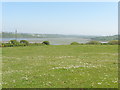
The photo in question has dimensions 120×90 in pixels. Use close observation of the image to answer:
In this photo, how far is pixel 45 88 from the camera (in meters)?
6.64

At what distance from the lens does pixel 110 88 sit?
259 inches

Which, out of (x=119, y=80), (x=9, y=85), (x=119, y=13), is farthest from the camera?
(x=119, y=80)

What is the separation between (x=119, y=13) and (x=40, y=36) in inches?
1808

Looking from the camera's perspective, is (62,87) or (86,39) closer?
(62,87)

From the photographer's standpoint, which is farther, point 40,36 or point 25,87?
point 40,36

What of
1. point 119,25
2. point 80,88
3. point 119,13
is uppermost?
point 119,13

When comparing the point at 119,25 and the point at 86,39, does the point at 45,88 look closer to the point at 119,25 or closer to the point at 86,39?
the point at 119,25

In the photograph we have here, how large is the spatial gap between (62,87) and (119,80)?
2.77 metres

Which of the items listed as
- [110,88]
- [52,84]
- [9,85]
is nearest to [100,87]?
[110,88]

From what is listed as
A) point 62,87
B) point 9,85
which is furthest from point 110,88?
point 9,85

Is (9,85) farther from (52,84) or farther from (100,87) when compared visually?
(100,87)

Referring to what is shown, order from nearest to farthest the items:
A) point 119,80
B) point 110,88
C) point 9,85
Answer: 1. point 110,88
2. point 9,85
3. point 119,80

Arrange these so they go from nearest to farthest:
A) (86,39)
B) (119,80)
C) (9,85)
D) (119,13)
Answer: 1. (119,13)
2. (9,85)
3. (119,80)
4. (86,39)

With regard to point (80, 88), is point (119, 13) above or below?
above
